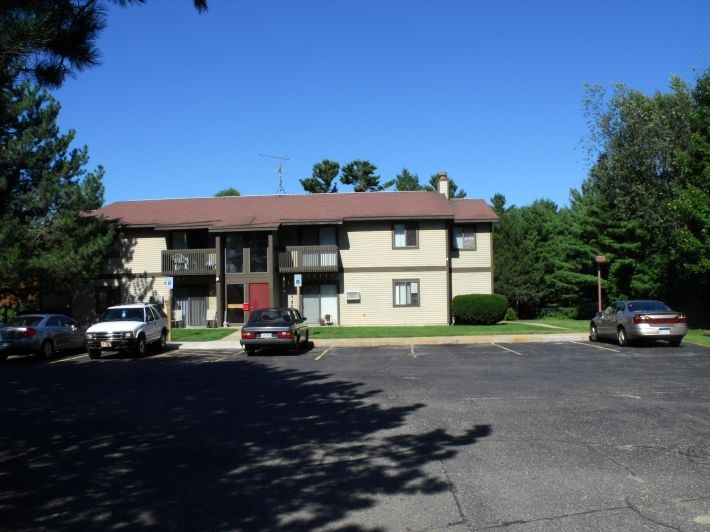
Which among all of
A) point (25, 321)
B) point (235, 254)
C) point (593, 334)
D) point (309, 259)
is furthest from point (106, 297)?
point (593, 334)

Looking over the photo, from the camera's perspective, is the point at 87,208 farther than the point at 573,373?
Yes

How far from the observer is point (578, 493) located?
557 centimetres

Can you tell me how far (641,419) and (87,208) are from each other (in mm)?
26464

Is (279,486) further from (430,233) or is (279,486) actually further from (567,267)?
(567,267)

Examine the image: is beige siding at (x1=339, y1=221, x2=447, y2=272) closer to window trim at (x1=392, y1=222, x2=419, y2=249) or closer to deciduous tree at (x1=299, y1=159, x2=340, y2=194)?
window trim at (x1=392, y1=222, x2=419, y2=249)

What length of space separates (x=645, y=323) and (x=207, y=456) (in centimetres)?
1625

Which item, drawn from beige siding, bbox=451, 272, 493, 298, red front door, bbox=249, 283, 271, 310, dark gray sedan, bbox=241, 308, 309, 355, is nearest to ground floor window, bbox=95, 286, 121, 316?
A: red front door, bbox=249, 283, 271, 310

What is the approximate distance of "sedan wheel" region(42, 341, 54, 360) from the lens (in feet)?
65.5

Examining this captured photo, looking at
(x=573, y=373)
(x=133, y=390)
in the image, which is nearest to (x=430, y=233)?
(x=573, y=373)

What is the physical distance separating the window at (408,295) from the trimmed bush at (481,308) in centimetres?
248

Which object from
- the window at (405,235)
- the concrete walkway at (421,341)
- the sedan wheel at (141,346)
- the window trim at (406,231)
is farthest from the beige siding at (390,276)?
the sedan wheel at (141,346)

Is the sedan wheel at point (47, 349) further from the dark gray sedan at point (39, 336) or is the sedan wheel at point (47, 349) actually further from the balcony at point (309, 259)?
the balcony at point (309, 259)

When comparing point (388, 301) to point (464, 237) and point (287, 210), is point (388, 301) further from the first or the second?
point (287, 210)

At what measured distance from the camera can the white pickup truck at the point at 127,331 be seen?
65.1ft
